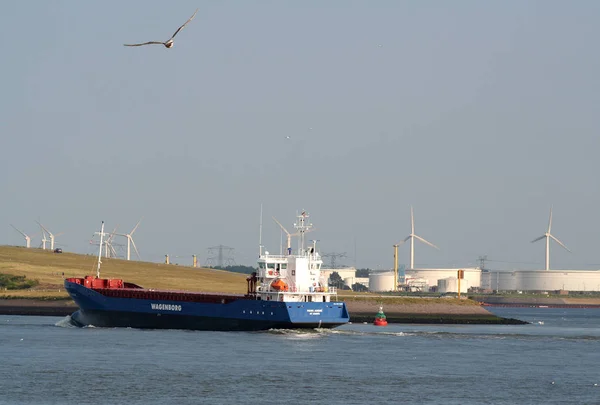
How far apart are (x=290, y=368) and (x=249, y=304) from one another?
88.9ft

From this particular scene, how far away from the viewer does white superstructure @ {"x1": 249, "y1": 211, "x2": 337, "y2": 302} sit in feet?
285

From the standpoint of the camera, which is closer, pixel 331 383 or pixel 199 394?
pixel 199 394

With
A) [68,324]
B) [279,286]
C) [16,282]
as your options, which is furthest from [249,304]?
[16,282]

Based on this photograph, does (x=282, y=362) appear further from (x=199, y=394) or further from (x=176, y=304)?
(x=176, y=304)

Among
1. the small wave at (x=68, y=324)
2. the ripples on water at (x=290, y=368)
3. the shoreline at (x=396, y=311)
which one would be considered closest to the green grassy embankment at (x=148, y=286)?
the shoreline at (x=396, y=311)

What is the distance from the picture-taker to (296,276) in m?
88.2

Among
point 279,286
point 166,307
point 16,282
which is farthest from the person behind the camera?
point 16,282

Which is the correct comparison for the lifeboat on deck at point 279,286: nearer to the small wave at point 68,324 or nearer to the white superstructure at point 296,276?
the white superstructure at point 296,276

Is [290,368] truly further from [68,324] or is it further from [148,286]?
[148,286]

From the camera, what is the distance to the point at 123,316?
9269 cm

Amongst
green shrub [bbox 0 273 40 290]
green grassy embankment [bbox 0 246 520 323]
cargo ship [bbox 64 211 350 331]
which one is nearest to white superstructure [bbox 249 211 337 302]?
cargo ship [bbox 64 211 350 331]

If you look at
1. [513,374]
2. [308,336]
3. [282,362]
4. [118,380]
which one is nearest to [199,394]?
[118,380]

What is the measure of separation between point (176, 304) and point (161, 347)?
19196 mm

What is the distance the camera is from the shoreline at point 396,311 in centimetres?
11819
